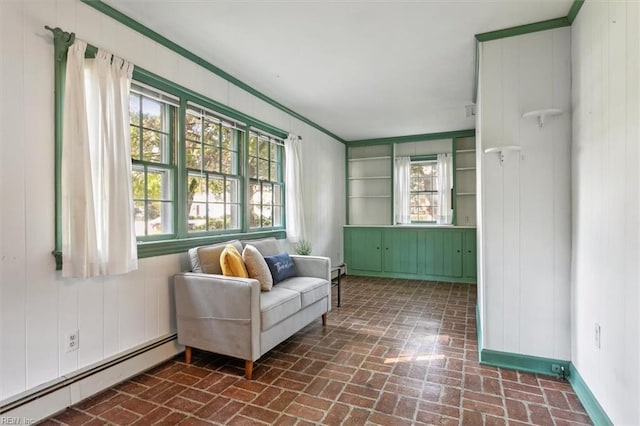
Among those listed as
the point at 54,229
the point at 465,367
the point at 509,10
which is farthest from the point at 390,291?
the point at 54,229

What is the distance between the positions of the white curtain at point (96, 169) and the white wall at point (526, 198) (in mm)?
2678

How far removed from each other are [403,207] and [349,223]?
114cm

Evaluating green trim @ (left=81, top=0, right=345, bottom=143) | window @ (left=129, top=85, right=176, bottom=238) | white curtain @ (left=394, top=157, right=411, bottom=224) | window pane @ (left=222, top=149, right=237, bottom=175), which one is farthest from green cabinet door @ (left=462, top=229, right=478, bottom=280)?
window @ (left=129, top=85, right=176, bottom=238)

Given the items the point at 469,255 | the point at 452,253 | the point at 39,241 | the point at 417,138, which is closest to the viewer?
the point at 39,241

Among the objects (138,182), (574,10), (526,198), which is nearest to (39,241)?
(138,182)

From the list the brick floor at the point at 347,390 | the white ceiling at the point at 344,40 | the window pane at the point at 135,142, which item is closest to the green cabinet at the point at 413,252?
the white ceiling at the point at 344,40

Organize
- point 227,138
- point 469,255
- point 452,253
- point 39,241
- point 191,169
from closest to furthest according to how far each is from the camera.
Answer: point 39,241, point 191,169, point 227,138, point 469,255, point 452,253

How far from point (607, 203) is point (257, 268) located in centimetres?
244

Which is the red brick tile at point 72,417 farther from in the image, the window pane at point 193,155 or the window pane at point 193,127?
the window pane at point 193,127

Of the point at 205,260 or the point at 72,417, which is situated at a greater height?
→ the point at 205,260

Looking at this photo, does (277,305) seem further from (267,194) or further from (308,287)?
(267,194)

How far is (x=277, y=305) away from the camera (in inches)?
104

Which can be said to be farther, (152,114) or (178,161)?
(178,161)

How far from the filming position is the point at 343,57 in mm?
3078
